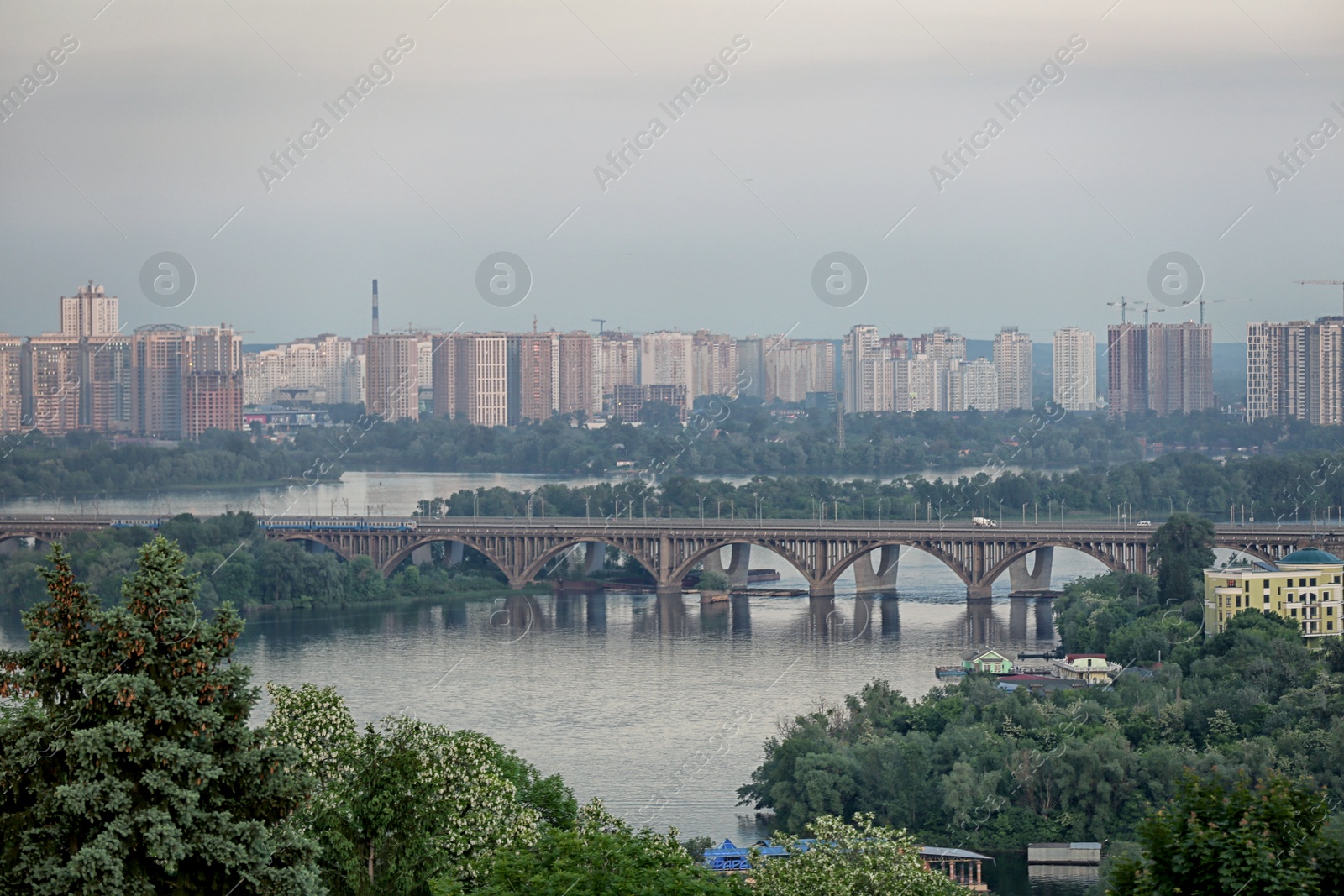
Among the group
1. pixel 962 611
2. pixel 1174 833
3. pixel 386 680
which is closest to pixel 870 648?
pixel 962 611

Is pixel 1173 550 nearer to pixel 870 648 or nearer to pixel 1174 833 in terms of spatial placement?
pixel 870 648

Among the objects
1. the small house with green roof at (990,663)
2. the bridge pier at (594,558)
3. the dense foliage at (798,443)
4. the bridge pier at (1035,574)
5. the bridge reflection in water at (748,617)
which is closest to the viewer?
the small house with green roof at (990,663)

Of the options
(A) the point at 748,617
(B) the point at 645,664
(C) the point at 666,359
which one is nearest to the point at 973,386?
(C) the point at 666,359

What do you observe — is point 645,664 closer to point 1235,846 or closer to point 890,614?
point 890,614

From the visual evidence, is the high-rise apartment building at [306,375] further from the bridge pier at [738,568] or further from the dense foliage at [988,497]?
the bridge pier at [738,568]

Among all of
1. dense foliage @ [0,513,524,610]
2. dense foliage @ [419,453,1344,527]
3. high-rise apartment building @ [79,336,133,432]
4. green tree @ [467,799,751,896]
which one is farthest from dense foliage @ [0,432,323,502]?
green tree @ [467,799,751,896]

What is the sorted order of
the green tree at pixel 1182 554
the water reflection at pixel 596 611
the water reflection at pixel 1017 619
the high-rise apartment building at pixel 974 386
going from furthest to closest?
1. the high-rise apartment building at pixel 974 386
2. the water reflection at pixel 596 611
3. the water reflection at pixel 1017 619
4. the green tree at pixel 1182 554

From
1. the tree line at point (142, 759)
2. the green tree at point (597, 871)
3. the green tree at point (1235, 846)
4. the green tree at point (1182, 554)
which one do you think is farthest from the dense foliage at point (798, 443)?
the tree line at point (142, 759)
